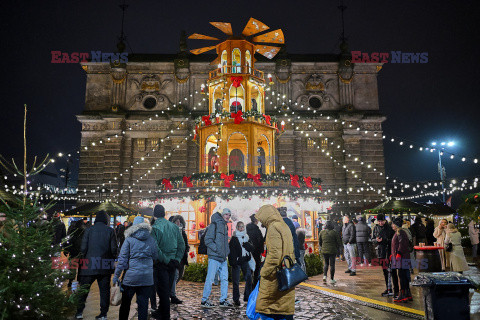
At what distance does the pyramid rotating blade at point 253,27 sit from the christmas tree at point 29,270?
55.8ft

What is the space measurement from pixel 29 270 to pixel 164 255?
8.05ft

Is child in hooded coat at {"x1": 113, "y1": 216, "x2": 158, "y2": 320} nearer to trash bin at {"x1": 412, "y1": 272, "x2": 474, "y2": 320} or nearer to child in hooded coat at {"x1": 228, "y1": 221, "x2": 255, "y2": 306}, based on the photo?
child in hooded coat at {"x1": 228, "y1": 221, "x2": 255, "y2": 306}

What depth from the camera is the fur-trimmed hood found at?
18.2 ft

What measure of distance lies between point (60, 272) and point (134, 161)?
23364 mm

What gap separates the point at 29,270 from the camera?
4422 millimetres

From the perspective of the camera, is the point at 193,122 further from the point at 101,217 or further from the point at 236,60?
the point at 101,217

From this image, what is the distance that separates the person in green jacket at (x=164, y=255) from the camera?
6285 millimetres

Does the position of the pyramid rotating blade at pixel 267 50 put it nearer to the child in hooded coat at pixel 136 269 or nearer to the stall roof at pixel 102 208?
the stall roof at pixel 102 208

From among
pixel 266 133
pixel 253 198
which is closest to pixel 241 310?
pixel 253 198

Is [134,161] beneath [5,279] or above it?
above

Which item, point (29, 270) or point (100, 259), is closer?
point (29, 270)

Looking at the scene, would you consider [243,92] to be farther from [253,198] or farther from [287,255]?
[287,255]

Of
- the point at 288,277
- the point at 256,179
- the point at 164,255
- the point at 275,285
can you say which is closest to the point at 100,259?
the point at 164,255

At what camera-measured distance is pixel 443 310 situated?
500 cm
